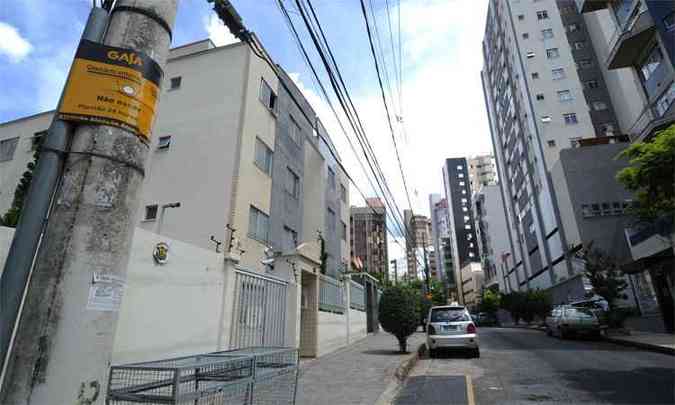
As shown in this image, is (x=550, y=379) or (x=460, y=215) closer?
(x=550, y=379)

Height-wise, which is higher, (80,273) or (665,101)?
(665,101)

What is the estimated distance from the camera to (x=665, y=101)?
20.0 m

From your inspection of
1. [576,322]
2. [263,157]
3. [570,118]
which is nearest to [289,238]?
[263,157]

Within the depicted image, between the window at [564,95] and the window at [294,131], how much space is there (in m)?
34.5

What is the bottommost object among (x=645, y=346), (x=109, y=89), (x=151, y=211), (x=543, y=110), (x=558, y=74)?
(x=645, y=346)

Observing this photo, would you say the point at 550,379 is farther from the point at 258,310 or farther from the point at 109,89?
the point at 109,89

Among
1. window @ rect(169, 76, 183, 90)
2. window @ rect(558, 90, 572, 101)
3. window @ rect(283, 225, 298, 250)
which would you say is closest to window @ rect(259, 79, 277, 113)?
window @ rect(169, 76, 183, 90)

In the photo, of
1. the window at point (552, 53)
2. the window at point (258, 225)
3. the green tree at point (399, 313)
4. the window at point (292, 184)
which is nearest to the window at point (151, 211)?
the window at point (258, 225)

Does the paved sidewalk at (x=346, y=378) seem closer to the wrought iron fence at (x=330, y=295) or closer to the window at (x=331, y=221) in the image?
the wrought iron fence at (x=330, y=295)

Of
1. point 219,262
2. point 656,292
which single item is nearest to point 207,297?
point 219,262

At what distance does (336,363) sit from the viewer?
1000 centimetres

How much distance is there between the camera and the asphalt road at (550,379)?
6.09 m

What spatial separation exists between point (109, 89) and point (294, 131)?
57.6 feet

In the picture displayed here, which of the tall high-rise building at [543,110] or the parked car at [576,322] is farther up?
the tall high-rise building at [543,110]
